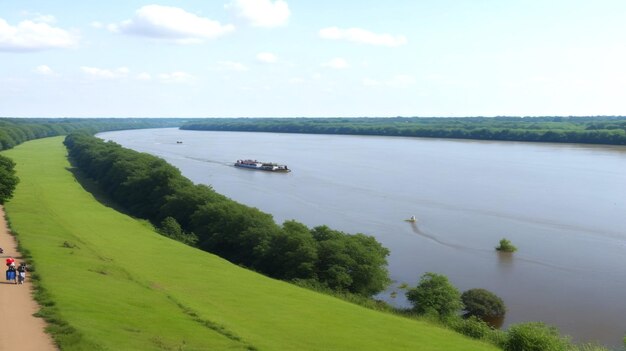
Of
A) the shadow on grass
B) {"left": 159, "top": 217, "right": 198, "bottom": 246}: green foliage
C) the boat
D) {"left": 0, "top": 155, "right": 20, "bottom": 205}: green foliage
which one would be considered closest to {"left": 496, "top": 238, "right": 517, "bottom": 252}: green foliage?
{"left": 159, "top": 217, "right": 198, "bottom": 246}: green foliage

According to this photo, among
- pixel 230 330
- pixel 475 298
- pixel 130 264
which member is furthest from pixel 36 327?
pixel 475 298

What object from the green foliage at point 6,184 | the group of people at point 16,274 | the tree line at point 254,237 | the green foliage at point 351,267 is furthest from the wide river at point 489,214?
the green foliage at point 6,184

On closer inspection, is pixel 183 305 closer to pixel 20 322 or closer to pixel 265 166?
pixel 20 322

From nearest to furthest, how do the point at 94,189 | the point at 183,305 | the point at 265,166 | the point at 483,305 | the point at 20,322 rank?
the point at 20,322 < the point at 183,305 < the point at 483,305 < the point at 94,189 < the point at 265,166

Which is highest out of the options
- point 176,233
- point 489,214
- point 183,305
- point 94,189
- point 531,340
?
point 183,305

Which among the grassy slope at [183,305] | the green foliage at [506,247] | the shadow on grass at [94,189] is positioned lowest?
the shadow on grass at [94,189]

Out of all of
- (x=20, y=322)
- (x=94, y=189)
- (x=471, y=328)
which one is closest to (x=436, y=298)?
A: (x=471, y=328)

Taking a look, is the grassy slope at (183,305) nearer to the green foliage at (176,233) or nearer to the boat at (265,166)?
the green foliage at (176,233)
